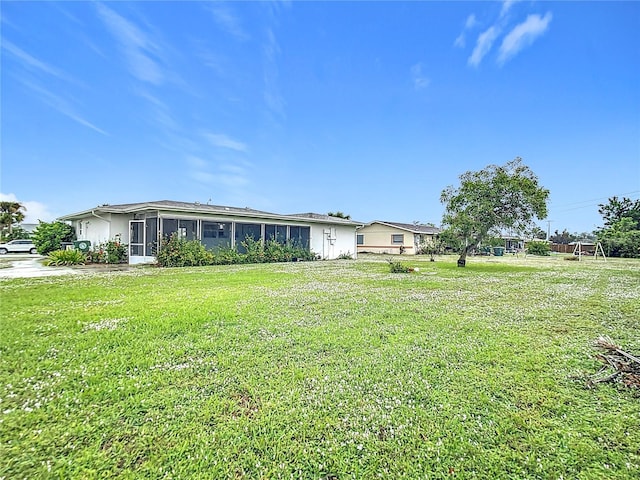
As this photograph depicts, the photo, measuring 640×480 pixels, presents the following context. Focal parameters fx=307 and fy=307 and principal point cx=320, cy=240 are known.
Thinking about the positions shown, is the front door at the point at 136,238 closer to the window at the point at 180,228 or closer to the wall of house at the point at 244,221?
the wall of house at the point at 244,221

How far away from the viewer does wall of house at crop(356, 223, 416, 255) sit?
104ft

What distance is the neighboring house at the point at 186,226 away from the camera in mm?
15125

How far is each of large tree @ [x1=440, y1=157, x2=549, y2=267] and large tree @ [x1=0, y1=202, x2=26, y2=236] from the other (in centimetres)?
4080

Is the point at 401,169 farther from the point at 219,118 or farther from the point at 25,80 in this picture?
the point at 25,80

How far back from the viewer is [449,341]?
4.26 meters

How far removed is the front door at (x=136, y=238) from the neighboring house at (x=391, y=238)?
20761 mm

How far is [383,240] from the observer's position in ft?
109

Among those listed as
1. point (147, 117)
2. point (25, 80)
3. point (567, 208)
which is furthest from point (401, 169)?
point (567, 208)

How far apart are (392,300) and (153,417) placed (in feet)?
17.9

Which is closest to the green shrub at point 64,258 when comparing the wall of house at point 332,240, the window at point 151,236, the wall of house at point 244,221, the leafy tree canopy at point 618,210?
the wall of house at point 244,221

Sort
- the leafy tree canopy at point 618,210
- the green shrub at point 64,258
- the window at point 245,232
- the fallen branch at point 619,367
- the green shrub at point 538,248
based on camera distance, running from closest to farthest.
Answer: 1. the fallen branch at point 619,367
2. the green shrub at point 64,258
3. the window at point 245,232
4. the green shrub at point 538,248
5. the leafy tree canopy at point 618,210

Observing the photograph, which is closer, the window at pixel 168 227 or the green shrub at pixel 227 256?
the window at pixel 168 227

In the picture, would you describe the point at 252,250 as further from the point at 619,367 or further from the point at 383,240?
the point at 383,240

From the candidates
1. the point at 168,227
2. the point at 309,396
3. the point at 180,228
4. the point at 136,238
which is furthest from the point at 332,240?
the point at 309,396
